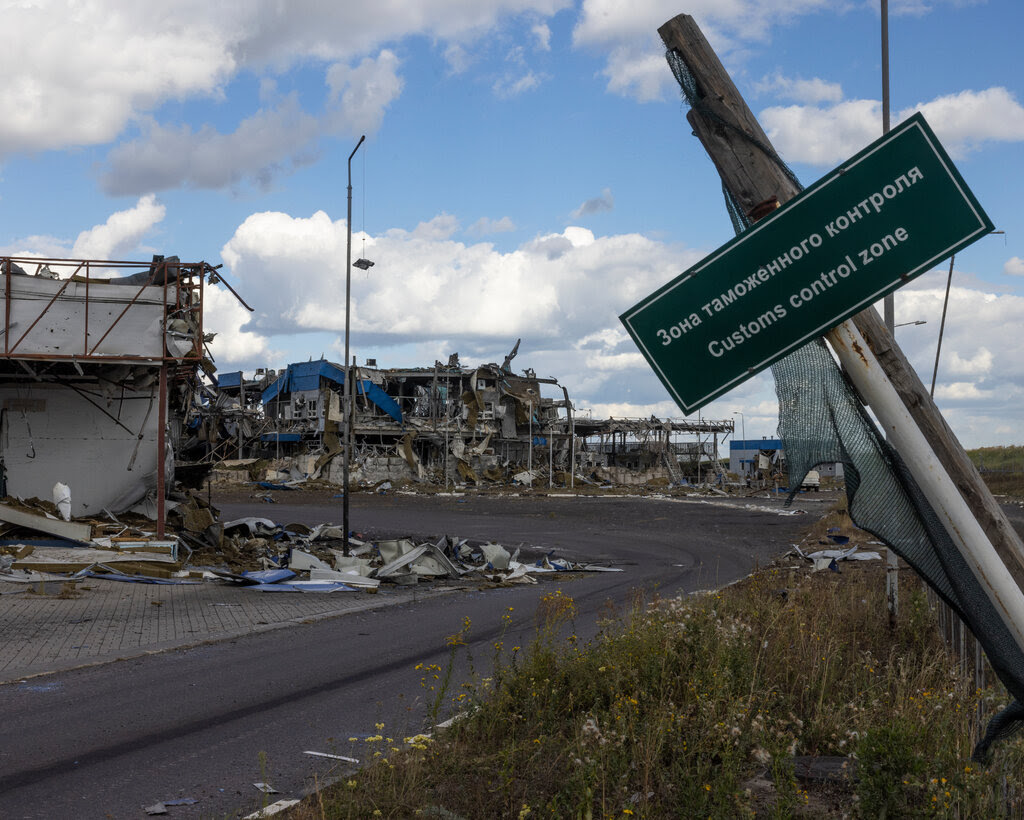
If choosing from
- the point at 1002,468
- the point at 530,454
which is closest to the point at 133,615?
the point at 530,454

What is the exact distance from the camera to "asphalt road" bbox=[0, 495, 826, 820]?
5757 mm

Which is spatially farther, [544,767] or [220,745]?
[220,745]

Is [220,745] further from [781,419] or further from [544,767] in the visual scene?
[781,419]

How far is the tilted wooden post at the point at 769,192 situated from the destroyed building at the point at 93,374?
16955 mm

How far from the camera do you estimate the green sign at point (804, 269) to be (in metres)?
2.17

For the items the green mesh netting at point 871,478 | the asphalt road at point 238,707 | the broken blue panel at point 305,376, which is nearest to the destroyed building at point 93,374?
the asphalt road at point 238,707

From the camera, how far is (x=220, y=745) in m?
6.67

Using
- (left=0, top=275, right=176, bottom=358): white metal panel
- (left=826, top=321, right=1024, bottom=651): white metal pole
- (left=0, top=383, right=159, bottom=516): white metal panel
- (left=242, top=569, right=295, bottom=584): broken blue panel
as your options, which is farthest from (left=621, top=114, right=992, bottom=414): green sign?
(left=0, top=383, right=159, bottom=516): white metal panel

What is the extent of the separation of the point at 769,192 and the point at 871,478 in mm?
855

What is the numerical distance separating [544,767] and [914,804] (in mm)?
1955

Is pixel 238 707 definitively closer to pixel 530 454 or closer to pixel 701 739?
pixel 701 739

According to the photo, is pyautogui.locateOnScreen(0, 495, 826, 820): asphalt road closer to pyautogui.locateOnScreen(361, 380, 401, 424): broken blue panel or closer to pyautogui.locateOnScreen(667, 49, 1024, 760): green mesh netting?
pyautogui.locateOnScreen(667, 49, 1024, 760): green mesh netting

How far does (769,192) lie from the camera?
2.58m

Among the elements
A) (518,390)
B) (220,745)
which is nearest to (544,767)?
(220,745)
